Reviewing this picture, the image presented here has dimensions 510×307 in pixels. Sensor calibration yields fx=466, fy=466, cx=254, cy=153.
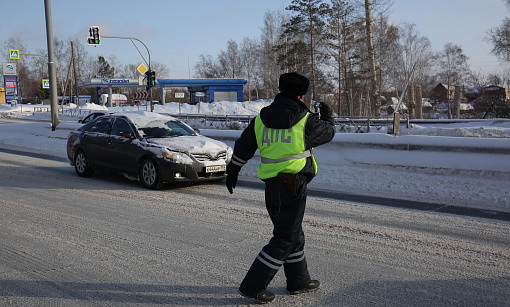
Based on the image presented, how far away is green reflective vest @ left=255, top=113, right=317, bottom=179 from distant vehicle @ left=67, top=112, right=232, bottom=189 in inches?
209

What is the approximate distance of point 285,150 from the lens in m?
3.66

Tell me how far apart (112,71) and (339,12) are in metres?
81.7

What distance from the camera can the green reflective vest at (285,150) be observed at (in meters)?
3.65

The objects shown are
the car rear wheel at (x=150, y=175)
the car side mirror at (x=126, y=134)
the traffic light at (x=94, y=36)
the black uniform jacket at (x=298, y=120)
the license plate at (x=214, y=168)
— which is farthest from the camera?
the traffic light at (x=94, y=36)

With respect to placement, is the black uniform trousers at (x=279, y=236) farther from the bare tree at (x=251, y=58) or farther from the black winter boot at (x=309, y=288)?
the bare tree at (x=251, y=58)

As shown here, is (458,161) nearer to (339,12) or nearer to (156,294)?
(156,294)

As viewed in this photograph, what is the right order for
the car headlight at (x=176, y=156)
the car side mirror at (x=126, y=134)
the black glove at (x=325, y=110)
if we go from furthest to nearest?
1. the car side mirror at (x=126, y=134)
2. the car headlight at (x=176, y=156)
3. the black glove at (x=325, y=110)

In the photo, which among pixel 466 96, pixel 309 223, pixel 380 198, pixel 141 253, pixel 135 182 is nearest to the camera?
pixel 141 253

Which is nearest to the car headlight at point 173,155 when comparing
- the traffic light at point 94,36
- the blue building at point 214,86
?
the traffic light at point 94,36

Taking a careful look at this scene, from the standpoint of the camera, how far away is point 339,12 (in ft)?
123

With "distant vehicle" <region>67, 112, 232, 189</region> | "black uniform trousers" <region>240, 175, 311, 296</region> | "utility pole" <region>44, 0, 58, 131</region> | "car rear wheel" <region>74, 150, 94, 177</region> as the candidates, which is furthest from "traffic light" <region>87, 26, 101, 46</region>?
"black uniform trousers" <region>240, 175, 311, 296</region>

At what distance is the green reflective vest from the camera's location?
3646 mm

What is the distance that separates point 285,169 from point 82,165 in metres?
8.32

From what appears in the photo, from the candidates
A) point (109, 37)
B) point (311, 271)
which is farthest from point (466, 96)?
point (311, 271)
